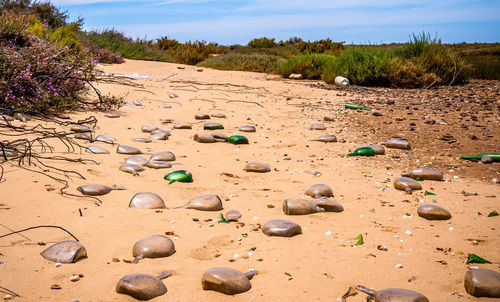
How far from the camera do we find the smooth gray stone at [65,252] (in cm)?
186

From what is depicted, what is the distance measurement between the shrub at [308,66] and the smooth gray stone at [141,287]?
949 centimetres

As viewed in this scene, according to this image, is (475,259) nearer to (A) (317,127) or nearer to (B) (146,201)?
(B) (146,201)

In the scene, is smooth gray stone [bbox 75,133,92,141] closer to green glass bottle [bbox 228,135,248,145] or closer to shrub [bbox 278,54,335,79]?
green glass bottle [bbox 228,135,248,145]

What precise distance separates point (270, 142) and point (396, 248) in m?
2.55

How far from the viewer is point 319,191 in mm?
2938

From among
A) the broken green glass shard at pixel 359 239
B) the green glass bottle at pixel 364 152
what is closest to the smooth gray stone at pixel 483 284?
the broken green glass shard at pixel 359 239

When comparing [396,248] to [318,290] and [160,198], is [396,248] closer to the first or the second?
[318,290]

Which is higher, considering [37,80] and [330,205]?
[37,80]

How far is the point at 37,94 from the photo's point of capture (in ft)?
14.9

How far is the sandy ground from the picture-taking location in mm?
1755

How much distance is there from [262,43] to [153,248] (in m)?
22.2

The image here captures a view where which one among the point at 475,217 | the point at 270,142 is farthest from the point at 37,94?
the point at 475,217

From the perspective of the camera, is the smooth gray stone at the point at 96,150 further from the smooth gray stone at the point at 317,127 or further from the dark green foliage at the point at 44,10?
the dark green foliage at the point at 44,10

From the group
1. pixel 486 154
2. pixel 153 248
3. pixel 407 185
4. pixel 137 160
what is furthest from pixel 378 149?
pixel 153 248
